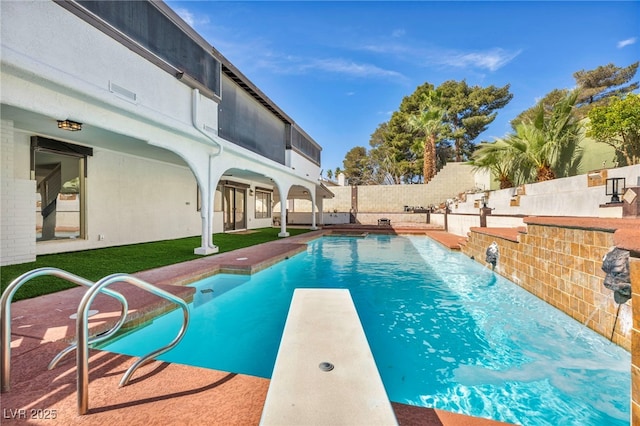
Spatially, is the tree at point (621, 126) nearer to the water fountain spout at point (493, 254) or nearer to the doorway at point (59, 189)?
the water fountain spout at point (493, 254)

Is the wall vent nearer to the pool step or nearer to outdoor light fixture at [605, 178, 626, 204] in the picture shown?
the pool step

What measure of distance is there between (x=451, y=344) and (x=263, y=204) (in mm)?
17858

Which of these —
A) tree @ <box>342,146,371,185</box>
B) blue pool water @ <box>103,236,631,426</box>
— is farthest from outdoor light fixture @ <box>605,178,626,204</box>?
tree @ <box>342,146,371,185</box>

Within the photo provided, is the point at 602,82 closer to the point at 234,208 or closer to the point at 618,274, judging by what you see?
the point at 618,274

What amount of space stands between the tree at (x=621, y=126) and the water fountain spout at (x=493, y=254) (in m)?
6.15

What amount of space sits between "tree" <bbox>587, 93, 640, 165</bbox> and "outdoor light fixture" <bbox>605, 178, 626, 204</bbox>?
11.7ft

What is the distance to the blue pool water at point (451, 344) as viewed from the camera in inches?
105

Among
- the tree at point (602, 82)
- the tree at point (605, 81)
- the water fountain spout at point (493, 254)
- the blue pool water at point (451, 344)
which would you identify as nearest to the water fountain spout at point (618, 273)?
the blue pool water at point (451, 344)

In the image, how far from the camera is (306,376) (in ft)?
6.49

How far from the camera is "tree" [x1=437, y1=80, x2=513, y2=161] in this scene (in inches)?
1258

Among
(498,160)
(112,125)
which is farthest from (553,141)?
(112,125)

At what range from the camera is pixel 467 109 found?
33438 mm

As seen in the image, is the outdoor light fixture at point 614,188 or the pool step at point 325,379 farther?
the outdoor light fixture at point 614,188

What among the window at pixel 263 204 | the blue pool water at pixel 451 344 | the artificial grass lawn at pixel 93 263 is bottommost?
the blue pool water at pixel 451 344
